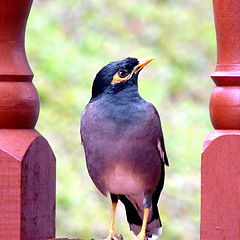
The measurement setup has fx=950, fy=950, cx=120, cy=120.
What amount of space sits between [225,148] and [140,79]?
537 centimetres

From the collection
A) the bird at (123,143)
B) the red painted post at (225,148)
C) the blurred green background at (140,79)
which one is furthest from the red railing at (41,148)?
the blurred green background at (140,79)

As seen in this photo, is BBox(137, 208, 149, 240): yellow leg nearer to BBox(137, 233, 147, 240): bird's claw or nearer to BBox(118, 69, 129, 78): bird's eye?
BBox(137, 233, 147, 240): bird's claw

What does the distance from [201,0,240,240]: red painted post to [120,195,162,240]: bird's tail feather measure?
59cm

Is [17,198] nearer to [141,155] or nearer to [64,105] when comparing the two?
[141,155]

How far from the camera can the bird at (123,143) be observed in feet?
9.06

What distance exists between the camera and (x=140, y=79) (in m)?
7.67

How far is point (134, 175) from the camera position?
2.79 metres

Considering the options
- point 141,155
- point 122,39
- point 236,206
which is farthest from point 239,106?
point 122,39

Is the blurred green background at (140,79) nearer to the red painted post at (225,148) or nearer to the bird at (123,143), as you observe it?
the bird at (123,143)

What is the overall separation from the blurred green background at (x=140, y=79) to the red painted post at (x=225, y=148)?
391 centimetres

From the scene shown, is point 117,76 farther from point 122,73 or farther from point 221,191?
point 221,191

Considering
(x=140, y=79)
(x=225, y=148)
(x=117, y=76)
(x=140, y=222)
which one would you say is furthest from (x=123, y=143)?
(x=140, y=79)

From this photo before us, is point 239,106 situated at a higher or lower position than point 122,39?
higher

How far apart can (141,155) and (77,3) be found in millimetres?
6000
